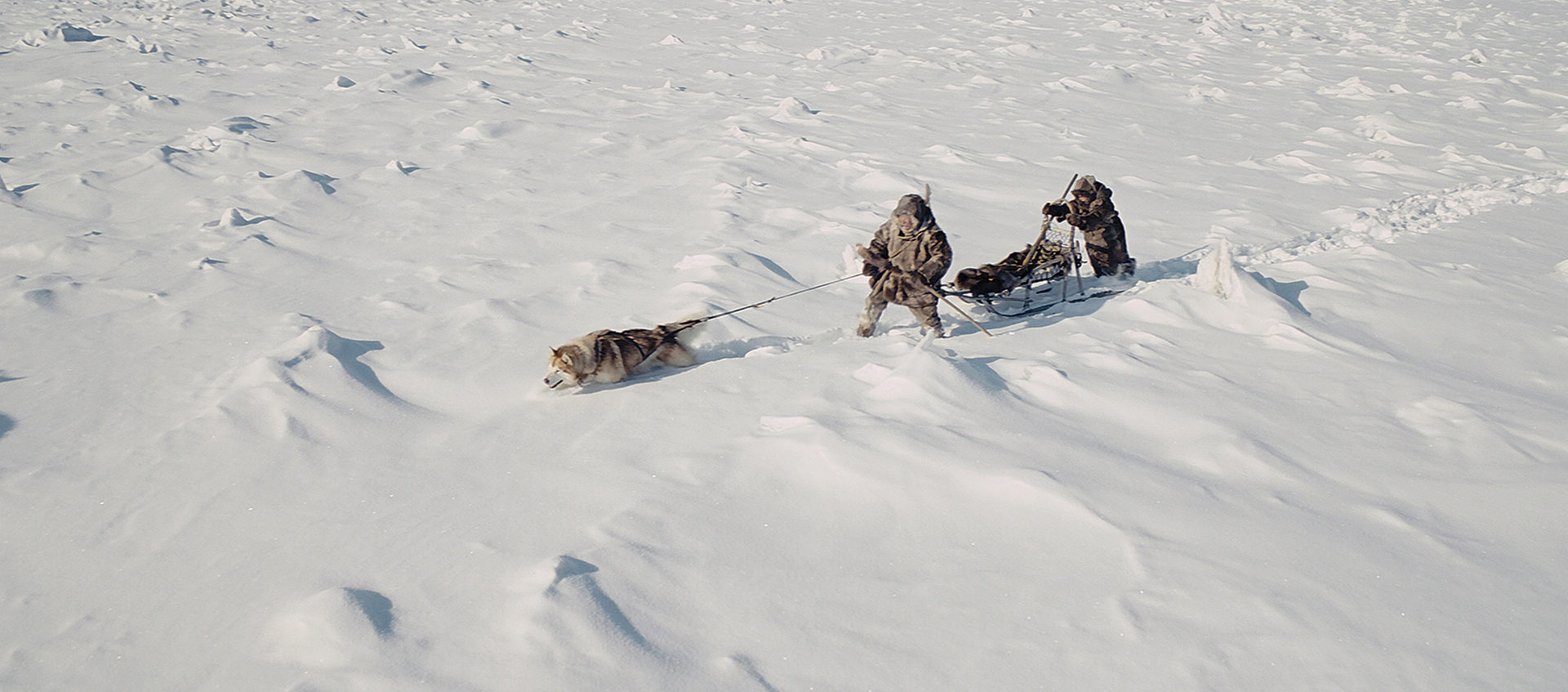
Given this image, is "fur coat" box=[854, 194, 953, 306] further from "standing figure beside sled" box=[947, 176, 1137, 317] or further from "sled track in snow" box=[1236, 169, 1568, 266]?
"sled track in snow" box=[1236, 169, 1568, 266]

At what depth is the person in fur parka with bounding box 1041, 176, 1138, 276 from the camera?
20.1ft

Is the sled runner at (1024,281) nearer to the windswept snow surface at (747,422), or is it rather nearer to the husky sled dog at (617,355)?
the windswept snow surface at (747,422)

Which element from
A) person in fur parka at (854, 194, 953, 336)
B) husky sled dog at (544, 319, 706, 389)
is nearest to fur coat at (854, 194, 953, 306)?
person in fur parka at (854, 194, 953, 336)

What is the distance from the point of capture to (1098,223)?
20.3ft

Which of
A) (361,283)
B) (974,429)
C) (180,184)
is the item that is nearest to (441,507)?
(974,429)

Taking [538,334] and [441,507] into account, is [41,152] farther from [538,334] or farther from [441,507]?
[441,507]

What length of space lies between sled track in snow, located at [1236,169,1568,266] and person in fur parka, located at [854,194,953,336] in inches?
131

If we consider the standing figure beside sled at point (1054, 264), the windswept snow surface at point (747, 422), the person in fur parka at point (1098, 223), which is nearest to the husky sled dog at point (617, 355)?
the windswept snow surface at point (747, 422)

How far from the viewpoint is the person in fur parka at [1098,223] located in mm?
6117

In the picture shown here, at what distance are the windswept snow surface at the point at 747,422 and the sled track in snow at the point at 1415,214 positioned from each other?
86mm

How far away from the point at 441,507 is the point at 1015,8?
916 inches

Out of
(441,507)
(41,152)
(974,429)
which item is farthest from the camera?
(41,152)

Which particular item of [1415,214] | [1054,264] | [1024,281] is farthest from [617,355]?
[1415,214]

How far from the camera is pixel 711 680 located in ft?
7.92
